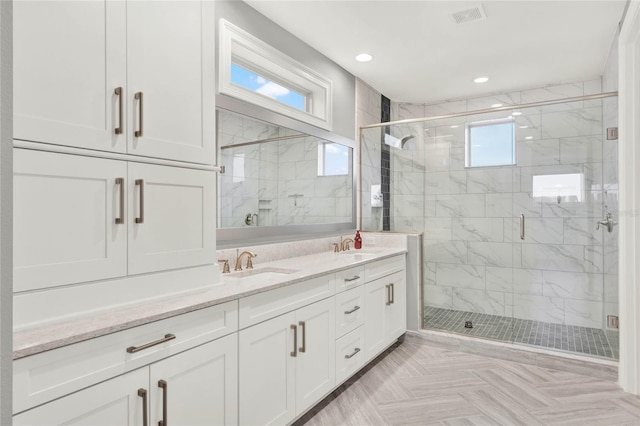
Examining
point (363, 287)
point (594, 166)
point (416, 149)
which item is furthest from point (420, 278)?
point (594, 166)

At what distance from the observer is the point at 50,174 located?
1.19 meters

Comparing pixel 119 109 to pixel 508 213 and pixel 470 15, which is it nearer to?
pixel 470 15

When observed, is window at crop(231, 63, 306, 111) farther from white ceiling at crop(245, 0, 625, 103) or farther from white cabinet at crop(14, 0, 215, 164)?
white cabinet at crop(14, 0, 215, 164)

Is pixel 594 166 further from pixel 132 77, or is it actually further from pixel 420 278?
pixel 132 77

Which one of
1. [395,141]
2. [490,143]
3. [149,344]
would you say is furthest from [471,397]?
[395,141]

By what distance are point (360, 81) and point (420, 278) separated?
2.09 metres

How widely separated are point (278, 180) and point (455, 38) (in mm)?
1816

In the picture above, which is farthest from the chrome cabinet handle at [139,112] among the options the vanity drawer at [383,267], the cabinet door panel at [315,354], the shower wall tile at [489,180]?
the shower wall tile at [489,180]

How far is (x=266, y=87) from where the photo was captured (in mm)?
2707

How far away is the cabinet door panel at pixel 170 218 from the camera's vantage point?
4.71ft

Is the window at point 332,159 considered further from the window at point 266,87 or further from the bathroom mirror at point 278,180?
the window at point 266,87

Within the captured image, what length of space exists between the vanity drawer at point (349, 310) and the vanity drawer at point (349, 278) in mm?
38

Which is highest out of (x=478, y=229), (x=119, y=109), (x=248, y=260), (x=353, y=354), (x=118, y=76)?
(x=118, y=76)
